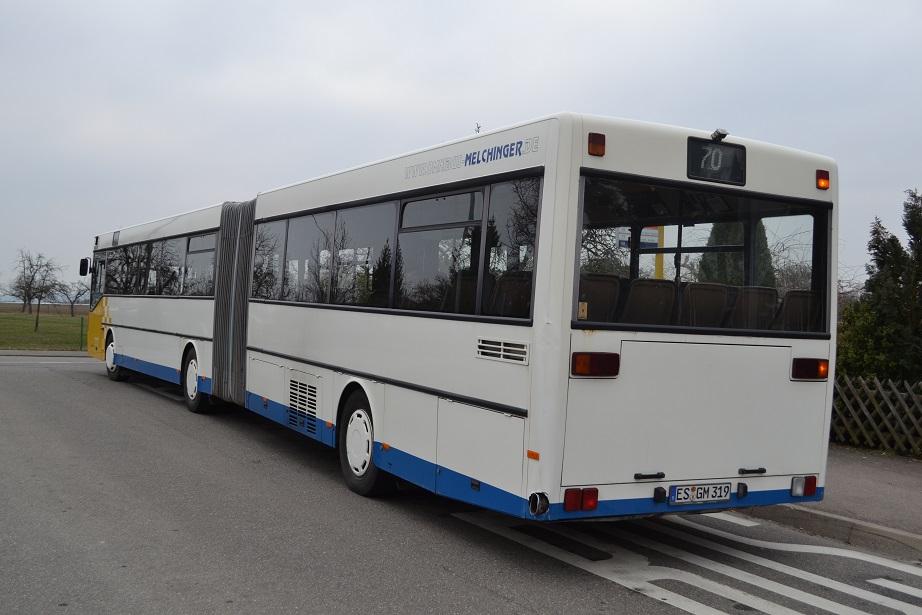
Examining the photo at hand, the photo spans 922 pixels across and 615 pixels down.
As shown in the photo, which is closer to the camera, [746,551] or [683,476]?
[683,476]

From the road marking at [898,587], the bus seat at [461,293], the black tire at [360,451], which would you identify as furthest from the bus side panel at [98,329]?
the road marking at [898,587]

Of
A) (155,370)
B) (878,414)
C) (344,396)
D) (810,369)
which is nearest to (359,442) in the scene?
(344,396)

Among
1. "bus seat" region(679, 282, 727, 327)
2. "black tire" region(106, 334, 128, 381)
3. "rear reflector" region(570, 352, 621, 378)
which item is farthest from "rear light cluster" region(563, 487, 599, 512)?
"black tire" region(106, 334, 128, 381)

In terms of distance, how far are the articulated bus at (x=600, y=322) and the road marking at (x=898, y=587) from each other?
2.46 feet

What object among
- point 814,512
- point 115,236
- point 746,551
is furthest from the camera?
point 115,236

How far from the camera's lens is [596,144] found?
582 centimetres

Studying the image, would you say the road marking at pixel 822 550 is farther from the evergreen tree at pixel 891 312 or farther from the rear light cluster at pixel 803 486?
the evergreen tree at pixel 891 312

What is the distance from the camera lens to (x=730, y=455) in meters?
6.27

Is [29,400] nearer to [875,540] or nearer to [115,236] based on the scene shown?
[115,236]

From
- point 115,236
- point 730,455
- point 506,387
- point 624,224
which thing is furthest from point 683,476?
point 115,236

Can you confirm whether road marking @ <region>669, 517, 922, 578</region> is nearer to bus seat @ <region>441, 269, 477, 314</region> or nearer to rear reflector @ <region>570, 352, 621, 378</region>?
rear reflector @ <region>570, 352, 621, 378</region>

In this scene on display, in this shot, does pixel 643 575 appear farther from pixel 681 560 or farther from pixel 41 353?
pixel 41 353

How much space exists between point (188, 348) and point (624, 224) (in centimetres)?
961

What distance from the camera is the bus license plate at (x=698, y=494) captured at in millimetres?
6055
